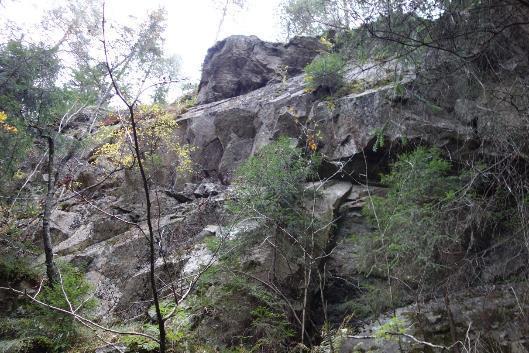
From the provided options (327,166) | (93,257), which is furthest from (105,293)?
(327,166)

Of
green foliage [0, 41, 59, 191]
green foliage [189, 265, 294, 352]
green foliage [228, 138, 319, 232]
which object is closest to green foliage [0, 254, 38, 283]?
green foliage [0, 41, 59, 191]

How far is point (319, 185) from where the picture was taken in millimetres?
6453

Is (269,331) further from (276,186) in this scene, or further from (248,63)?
(248,63)

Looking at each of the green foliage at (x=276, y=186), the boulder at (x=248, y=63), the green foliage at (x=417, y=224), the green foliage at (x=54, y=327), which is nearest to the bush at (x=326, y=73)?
the green foliage at (x=276, y=186)

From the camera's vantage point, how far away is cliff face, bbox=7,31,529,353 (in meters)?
5.38

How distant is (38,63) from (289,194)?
26.6ft

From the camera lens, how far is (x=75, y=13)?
17.7 metres

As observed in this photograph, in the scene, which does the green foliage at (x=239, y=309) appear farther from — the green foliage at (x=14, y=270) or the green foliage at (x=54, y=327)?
the green foliage at (x=14, y=270)

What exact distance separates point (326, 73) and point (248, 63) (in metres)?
5.73

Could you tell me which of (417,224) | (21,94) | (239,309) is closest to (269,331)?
(239,309)

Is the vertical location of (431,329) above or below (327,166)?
below

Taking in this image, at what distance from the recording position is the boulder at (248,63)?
1480cm

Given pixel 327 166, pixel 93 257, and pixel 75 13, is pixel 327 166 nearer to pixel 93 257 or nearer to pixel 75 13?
pixel 93 257

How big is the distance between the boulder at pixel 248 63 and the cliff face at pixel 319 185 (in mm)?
62
